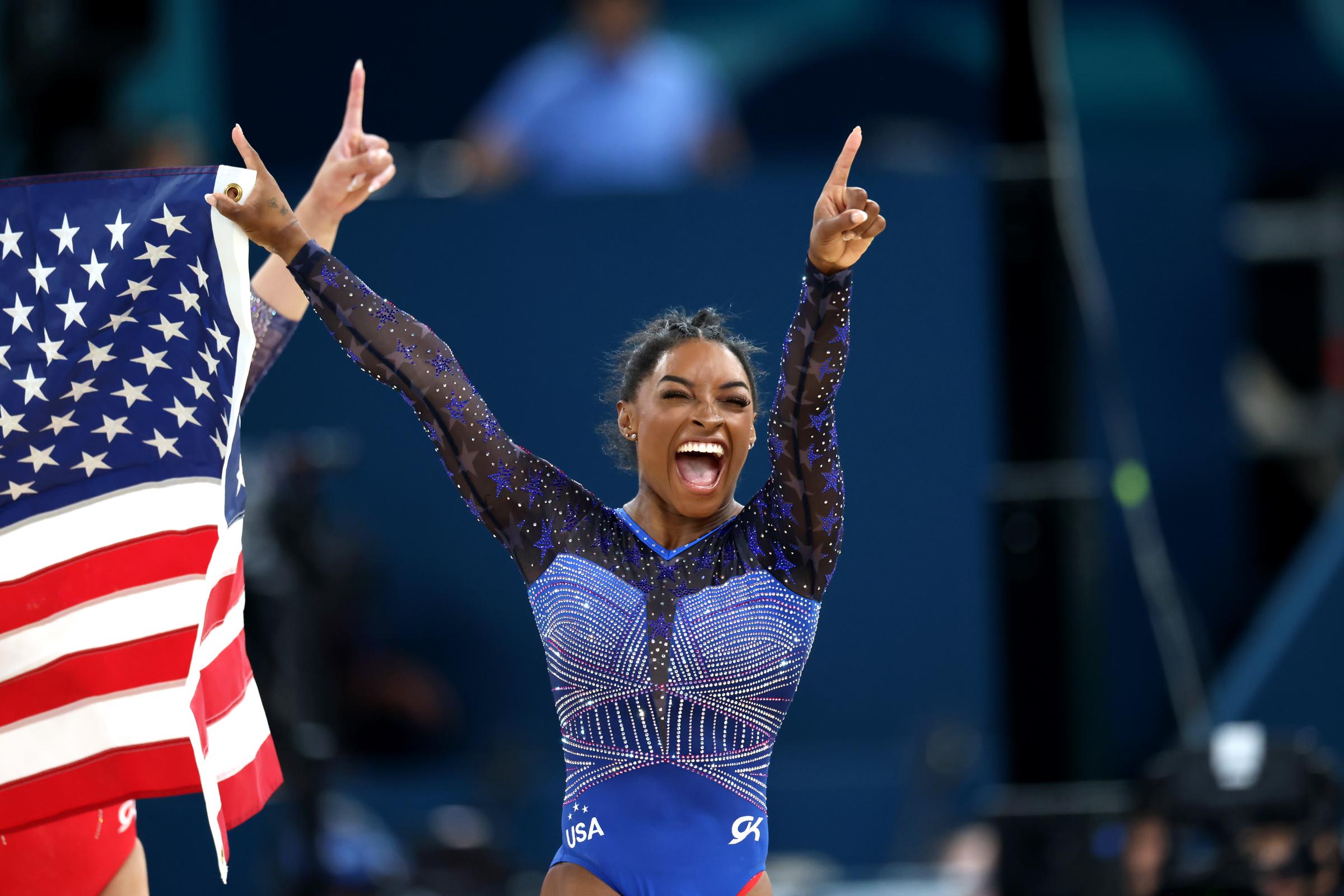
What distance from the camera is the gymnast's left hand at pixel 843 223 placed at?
11.1 ft

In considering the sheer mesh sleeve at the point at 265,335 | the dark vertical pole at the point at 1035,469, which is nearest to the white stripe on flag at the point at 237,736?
the sheer mesh sleeve at the point at 265,335

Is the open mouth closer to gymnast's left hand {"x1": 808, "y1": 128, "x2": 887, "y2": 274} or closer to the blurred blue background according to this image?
gymnast's left hand {"x1": 808, "y1": 128, "x2": 887, "y2": 274}

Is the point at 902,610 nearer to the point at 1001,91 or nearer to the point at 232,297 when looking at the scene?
the point at 1001,91

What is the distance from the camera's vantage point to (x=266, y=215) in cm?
376

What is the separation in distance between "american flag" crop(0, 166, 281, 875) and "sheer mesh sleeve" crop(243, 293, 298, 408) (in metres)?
0.21

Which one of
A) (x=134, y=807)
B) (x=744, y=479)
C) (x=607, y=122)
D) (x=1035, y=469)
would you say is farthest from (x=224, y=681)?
(x=607, y=122)

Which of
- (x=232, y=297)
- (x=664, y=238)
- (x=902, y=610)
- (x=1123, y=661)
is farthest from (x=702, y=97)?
(x=232, y=297)

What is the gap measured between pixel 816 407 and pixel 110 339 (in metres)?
1.44

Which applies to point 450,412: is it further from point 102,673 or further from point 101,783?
point 101,783

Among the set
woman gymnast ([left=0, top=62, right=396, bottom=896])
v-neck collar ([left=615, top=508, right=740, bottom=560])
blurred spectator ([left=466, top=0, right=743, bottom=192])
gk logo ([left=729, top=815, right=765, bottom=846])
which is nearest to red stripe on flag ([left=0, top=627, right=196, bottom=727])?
woman gymnast ([left=0, top=62, right=396, bottom=896])

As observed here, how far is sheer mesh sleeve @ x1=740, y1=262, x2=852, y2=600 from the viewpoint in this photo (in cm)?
349

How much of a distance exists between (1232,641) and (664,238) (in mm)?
2940

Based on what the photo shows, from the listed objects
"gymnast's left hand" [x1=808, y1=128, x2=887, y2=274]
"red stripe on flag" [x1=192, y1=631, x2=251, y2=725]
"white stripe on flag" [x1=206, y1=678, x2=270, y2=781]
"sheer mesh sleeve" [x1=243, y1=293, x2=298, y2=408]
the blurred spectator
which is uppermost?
the blurred spectator

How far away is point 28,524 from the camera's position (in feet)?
12.9
